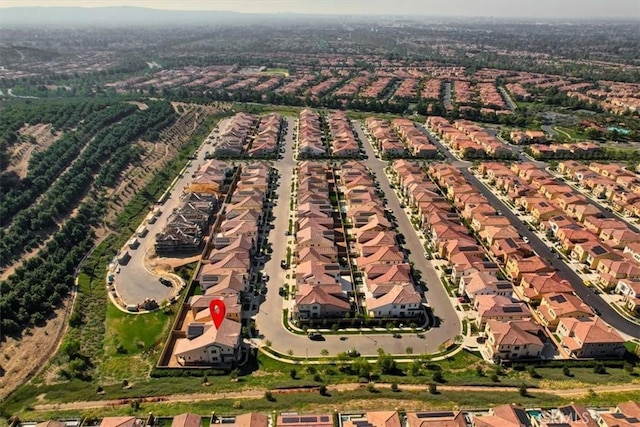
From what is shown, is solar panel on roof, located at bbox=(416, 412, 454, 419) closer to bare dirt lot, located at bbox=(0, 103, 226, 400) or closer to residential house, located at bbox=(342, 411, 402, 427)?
residential house, located at bbox=(342, 411, 402, 427)

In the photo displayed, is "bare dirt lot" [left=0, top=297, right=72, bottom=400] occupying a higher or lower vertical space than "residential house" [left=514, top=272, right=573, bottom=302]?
lower

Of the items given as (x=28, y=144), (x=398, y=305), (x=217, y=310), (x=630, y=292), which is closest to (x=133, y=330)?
(x=217, y=310)

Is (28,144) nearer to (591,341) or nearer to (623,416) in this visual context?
(591,341)

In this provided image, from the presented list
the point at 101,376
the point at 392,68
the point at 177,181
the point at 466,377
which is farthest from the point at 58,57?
the point at 466,377

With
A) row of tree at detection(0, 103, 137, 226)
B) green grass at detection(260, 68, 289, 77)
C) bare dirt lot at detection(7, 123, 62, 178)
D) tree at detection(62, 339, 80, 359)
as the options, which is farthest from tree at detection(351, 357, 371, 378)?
green grass at detection(260, 68, 289, 77)

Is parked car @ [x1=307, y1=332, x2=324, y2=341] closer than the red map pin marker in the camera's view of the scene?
No

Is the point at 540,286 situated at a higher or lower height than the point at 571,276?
higher
